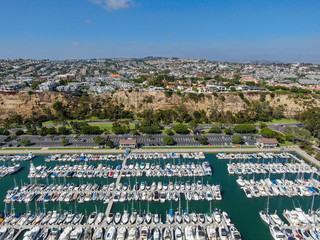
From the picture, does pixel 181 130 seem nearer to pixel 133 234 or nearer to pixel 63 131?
pixel 63 131

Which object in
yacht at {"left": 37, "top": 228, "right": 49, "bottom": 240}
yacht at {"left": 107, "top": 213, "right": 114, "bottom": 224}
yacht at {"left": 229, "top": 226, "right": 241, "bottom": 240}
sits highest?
yacht at {"left": 107, "top": 213, "right": 114, "bottom": 224}

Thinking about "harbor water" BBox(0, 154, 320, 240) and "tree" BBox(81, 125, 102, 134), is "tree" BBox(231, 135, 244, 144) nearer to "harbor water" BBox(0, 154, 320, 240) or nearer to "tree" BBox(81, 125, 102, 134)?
"harbor water" BBox(0, 154, 320, 240)

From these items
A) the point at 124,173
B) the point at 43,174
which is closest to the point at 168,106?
the point at 124,173

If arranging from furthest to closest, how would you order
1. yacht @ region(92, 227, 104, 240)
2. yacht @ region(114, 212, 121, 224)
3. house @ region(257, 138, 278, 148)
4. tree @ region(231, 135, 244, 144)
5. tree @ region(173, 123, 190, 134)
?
1. tree @ region(173, 123, 190, 134)
2. tree @ region(231, 135, 244, 144)
3. house @ region(257, 138, 278, 148)
4. yacht @ region(114, 212, 121, 224)
5. yacht @ region(92, 227, 104, 240)

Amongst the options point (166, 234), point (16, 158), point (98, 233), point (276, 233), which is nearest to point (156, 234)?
point (166, 234)

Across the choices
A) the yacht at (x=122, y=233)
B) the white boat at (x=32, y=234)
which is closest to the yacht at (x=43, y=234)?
the white boat at (x=32, y=234)

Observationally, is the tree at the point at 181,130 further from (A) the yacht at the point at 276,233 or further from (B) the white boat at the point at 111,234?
(B) the white boat at the point at 111,234

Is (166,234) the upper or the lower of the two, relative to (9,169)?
lower

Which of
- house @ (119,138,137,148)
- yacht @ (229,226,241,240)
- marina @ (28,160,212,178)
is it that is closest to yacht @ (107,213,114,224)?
Answer: marina @ (28,160,212,178)

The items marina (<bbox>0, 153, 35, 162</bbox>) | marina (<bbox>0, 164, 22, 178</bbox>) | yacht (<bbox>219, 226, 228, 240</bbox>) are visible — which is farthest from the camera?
marina (<bbox>0, 153, 35, 162</bbox>)
